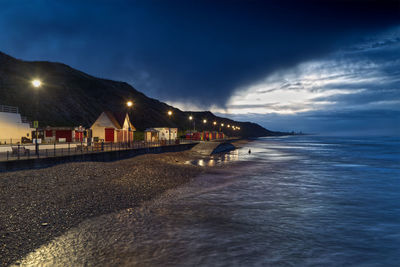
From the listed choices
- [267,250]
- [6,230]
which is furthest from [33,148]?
[267,250]

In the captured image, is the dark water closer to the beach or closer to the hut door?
the beach

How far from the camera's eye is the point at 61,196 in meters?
14.6

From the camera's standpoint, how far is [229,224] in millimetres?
12359

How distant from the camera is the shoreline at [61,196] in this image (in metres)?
9.79

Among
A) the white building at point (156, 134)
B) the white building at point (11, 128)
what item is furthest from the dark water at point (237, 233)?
the white building at point (156, 134)

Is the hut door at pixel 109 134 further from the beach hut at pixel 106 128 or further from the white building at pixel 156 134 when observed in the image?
the white building at pixel 156 134

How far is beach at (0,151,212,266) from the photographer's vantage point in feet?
32.2

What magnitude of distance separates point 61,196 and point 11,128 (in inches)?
1229

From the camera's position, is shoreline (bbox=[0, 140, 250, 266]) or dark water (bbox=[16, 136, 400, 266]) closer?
dark water (bbox=[16, 136, 400, 266])

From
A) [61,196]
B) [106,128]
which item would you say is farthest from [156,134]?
[61,196]

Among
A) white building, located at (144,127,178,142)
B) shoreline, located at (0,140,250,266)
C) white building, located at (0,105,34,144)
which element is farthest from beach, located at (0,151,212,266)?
white building, located at (144,127,178,142)

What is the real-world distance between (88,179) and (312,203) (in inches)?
676

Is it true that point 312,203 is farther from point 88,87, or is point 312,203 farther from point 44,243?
point 88,87

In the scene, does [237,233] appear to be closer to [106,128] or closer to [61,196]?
[61,196]
